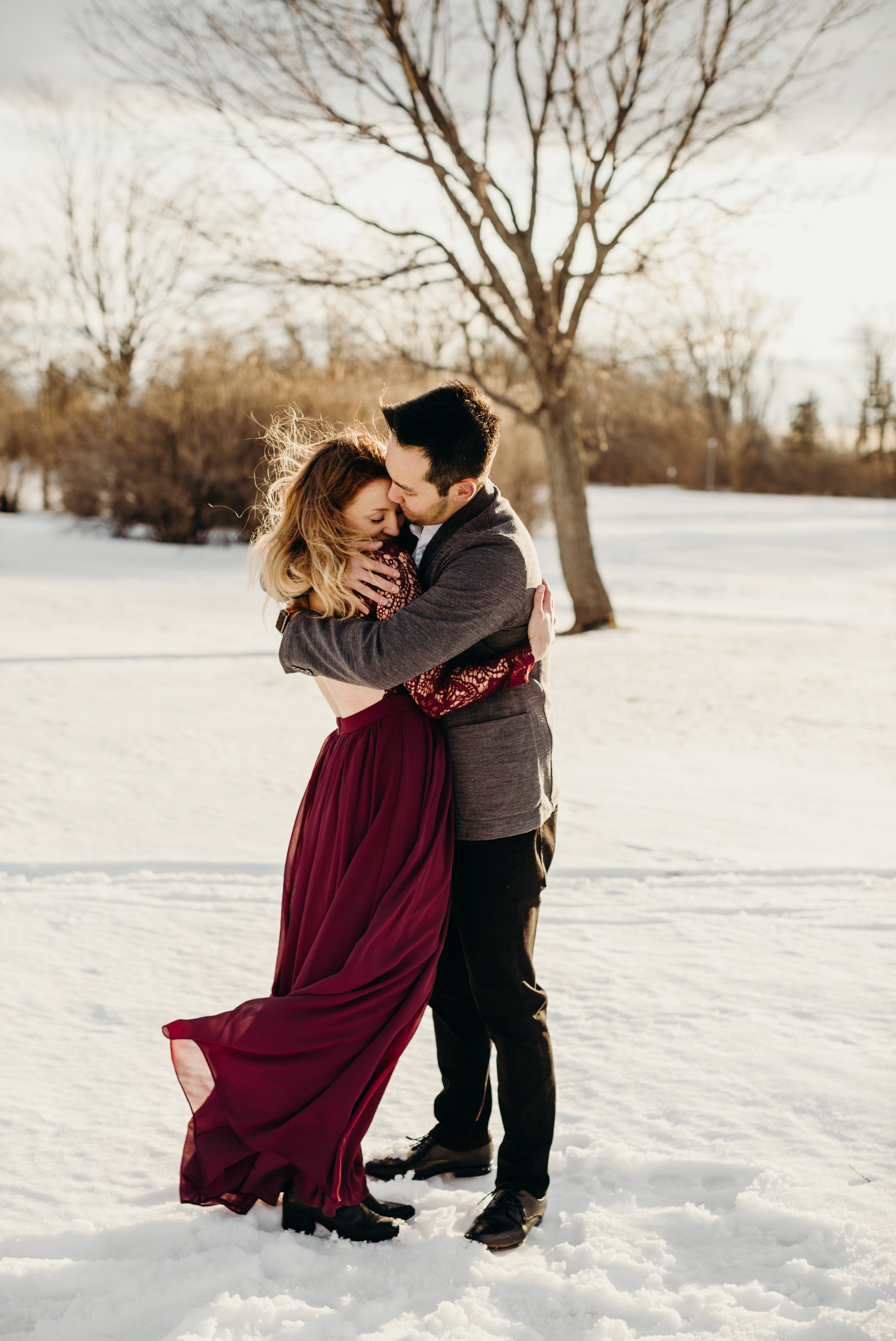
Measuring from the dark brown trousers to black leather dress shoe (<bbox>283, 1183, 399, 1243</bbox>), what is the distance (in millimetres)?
293

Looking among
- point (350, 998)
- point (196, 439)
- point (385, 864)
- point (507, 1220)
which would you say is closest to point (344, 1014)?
point (350, 998)

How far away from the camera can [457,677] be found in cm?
218

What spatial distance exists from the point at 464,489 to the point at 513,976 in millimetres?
1053

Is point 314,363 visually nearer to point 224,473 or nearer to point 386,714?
point 224,473

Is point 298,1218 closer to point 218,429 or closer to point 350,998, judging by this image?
point 350,998

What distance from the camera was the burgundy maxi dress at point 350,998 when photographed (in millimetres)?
2215

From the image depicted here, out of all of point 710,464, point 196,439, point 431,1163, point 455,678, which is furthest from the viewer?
point 710,464

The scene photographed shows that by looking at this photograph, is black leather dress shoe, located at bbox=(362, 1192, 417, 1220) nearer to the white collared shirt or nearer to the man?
the man

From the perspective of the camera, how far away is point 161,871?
450cm

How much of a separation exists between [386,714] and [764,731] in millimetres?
5518

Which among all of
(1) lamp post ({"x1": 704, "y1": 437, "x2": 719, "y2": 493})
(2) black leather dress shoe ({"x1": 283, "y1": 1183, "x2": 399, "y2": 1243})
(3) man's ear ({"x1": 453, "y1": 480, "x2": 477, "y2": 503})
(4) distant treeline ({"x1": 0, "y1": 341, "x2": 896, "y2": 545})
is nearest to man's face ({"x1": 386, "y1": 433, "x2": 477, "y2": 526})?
(3) man's ear ({"x1": 453, "y1": 480, "x2": 477, "y2": 503})

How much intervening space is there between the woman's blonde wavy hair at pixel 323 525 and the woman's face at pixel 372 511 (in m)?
0.01

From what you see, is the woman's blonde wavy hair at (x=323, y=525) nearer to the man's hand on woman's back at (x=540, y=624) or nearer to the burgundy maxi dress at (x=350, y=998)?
the burgundy maxi dress at (x=350, y=998)

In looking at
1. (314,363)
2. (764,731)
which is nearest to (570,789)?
(764,731)
